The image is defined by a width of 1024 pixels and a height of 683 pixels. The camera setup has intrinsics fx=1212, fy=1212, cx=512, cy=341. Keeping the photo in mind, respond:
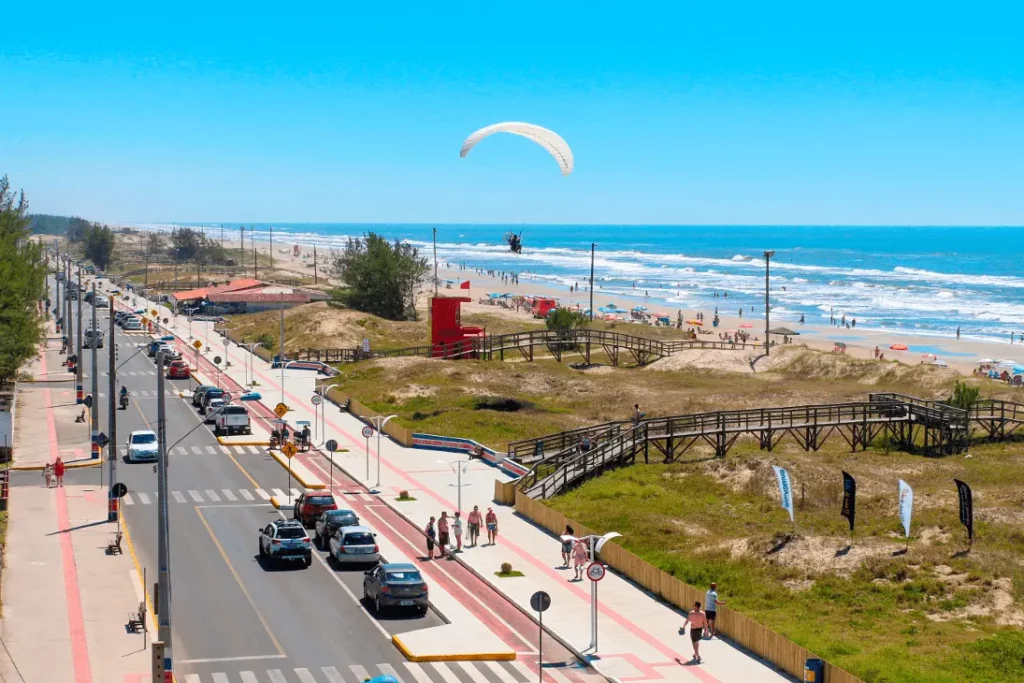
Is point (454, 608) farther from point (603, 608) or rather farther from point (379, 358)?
point (379, 358)

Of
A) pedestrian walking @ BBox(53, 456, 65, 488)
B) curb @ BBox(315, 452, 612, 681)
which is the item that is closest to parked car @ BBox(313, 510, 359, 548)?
curb @ BBox(315, 452, 612, 681)

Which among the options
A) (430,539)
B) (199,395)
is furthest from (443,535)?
(199,395)

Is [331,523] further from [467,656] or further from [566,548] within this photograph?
[467,656]

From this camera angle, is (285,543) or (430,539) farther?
(430,539)

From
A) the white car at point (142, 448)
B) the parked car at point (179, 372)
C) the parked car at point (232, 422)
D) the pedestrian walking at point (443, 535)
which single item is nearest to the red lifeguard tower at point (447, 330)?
the parked car at point (179, 372)

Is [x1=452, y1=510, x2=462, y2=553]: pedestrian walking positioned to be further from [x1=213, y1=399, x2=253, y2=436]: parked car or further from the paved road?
[x1=213, y1=399, x2=253, y2=436]: parked car

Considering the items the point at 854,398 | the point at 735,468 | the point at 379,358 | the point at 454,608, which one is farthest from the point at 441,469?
the point at 379,358

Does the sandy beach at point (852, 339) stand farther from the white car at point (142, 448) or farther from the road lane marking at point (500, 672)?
the road lane marking at point (500, 672)
